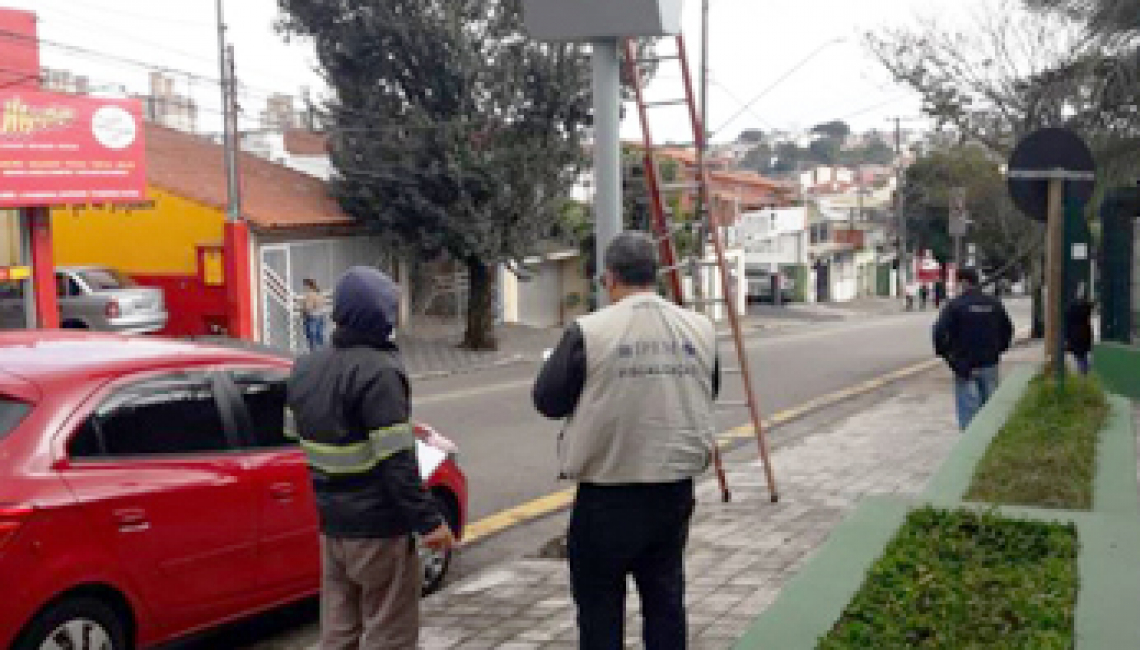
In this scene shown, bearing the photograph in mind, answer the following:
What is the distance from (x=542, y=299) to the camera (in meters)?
35.9

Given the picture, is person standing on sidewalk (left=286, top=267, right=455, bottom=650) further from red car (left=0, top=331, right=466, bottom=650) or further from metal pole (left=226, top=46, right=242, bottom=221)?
metal pole (left=226, top=46, right=242, bottom=221)

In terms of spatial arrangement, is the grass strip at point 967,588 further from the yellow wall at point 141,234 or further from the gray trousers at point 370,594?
the yellow wall at point 141,234

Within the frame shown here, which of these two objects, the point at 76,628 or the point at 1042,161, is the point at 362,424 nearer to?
the point at 76,628

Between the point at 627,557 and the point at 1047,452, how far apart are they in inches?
123

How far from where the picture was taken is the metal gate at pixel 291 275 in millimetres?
24562

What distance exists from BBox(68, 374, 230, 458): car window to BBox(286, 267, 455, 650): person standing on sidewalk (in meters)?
1.15

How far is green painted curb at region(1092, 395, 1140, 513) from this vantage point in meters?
5.24

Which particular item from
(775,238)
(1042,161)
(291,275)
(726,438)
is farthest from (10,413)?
(775,238)

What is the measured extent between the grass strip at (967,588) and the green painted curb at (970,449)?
72 cm

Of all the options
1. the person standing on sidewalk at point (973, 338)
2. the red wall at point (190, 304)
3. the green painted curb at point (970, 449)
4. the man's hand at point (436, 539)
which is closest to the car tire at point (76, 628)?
the man's hand at point (436, 539)

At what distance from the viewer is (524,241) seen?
25.2m

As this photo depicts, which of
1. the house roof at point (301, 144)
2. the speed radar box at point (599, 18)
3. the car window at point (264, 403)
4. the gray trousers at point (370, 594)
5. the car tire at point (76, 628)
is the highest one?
the house roof at point (301, 144)

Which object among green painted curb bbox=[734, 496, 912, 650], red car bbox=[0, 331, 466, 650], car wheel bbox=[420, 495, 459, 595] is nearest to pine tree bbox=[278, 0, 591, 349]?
car wheel bbox=[420, 495, 459, 595]

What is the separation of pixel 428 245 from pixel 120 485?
20044 millimetres
